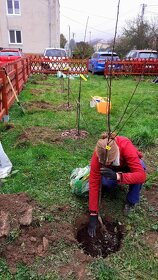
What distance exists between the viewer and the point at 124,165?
2.62 m

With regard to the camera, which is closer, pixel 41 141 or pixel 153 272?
pixel 153 272

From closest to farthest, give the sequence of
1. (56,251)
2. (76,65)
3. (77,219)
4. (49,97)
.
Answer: (56,251), (77,219), (49,97), (76,65)

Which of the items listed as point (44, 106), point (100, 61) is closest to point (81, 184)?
point (44, 106)

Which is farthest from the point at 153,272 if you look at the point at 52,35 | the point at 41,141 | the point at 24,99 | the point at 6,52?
the point at 52,35

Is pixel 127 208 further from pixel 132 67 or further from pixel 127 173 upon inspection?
pixel 132 67

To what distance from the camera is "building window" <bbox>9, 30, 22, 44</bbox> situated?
2470 cm

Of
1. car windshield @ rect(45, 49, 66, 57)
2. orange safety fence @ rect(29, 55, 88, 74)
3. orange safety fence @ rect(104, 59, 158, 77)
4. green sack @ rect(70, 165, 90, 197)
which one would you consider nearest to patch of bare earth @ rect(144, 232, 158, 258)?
green sack @ rect(70, 165, 90, 197)

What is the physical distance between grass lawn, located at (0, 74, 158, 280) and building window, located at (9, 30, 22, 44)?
20479 millimetres

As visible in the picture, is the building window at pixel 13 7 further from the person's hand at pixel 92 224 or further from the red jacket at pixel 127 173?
the person's hand at pixel 92 224

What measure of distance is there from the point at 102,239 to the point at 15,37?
84.0ft

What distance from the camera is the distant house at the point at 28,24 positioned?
23812 millimetres

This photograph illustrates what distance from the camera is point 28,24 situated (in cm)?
2434

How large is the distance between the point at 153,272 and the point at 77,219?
0.90 metres

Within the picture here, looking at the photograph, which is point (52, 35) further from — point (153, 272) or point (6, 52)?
point (153, 272)
